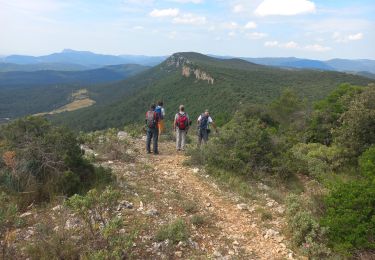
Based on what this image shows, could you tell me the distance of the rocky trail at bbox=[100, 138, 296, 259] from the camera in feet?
16.6

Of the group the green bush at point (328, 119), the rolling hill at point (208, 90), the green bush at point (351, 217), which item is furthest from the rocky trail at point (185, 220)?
the rolling hill at point (208, 90)

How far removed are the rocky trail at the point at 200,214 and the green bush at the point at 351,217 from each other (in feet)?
2.45

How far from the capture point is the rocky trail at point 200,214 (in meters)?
5.05

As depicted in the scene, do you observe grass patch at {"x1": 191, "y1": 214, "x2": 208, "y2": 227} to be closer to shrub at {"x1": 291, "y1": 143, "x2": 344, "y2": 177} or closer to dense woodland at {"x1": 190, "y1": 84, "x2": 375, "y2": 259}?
dense woodland at {"x1": 190, "y1": 84, "x2": 375, "y2": 259}

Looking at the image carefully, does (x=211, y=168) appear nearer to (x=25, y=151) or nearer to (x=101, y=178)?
(x=101, y=178)

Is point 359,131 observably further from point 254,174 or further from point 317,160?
point 254,174

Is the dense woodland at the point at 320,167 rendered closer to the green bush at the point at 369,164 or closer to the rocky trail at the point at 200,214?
the green bush at the point at 369,164

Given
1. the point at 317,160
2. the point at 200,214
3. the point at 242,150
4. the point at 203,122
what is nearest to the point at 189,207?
the point at 200,214

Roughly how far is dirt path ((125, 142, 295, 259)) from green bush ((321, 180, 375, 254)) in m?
0.75

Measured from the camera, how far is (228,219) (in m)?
6.30

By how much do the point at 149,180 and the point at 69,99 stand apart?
146123mm

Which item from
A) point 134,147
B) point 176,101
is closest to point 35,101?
point 176,101

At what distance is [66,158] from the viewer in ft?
22.3

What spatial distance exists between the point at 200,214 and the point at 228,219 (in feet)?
1.72
